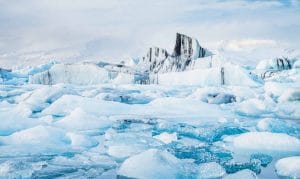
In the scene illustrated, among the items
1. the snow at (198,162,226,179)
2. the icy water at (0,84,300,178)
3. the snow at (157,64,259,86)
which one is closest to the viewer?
the snow at (198,162,226,179)

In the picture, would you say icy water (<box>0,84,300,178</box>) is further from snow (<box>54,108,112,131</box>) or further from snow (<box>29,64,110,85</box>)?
snow (<box>29,64,110,85</box>)

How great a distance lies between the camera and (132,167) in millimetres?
3547

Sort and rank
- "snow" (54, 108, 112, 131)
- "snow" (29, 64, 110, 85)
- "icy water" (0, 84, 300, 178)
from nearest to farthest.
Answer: "icy water" (0, 84, 300, 178) < "snow" (54, 108, 112, 131) < "snow" (29, 64, 110, 85)

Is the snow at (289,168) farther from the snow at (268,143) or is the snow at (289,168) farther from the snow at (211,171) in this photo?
the snow at (268,143)

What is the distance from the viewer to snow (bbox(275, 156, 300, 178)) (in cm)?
355

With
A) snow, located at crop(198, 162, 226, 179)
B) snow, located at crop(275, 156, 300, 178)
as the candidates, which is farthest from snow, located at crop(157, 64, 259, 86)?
snow, located at crop(198, 162, 226, 179)

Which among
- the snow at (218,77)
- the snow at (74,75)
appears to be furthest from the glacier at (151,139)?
the snow at (74,75)

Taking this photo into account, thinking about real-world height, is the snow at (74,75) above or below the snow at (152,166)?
below

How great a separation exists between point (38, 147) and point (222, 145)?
2.27 metres

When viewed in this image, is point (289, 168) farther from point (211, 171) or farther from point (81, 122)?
point (81, 122)

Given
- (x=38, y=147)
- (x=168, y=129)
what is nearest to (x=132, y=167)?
(x=38, y=147)

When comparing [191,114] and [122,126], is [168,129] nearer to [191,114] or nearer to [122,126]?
[122,126]

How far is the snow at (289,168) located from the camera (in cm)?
355

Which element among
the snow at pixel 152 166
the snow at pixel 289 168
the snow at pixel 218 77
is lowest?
the snow at pixel 218 77
